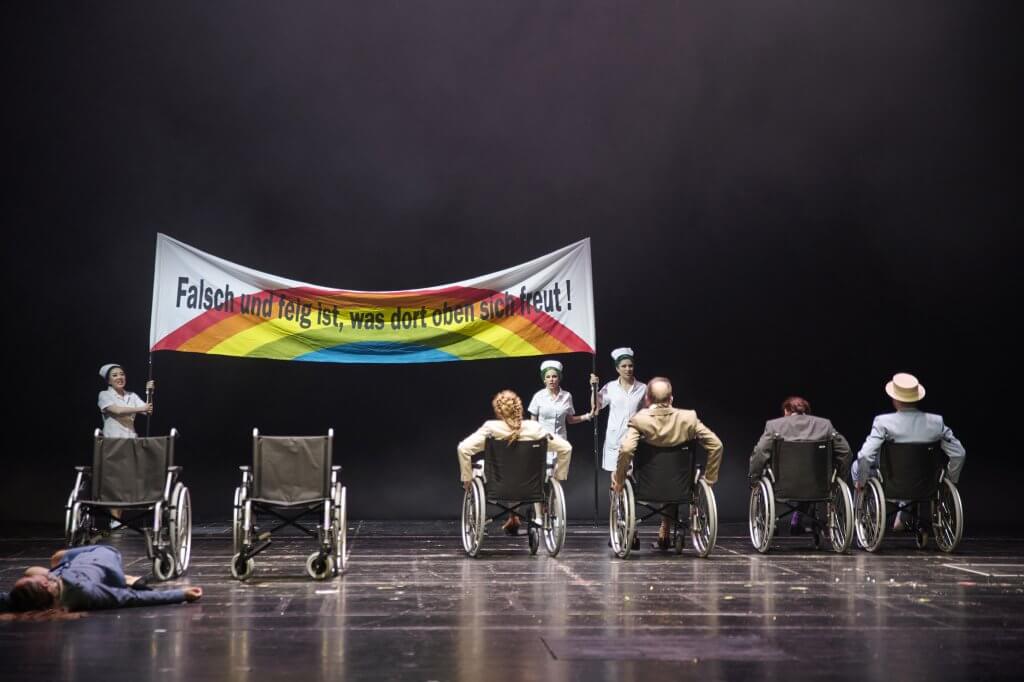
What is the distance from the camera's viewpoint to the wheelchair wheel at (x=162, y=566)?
493 centimetres

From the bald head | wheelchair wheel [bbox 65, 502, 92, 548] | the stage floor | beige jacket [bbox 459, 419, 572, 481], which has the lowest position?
the stage floor

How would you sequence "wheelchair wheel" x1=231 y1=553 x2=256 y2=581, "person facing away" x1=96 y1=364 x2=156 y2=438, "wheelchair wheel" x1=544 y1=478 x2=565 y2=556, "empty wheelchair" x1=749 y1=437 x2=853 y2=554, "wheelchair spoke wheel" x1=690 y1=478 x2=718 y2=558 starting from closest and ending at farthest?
1. "wheelchair wheel" x1=231 y1=553 x2=256 y2=581
2. "wheelchair spoke wheel" x1=690 y1=478 x2=718 y2=558
3. "wheelchair wheel" x1=544 y1=478 x2=565 y2=556
4. "empty wheelchair" x1=749 y1=437 x2=853 y2=554
5. "person facing away" x1=96 y1=364 x2=156 y2=438

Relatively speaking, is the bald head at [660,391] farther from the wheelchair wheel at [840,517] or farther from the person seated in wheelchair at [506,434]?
the wheelchair wheel at [840,517]

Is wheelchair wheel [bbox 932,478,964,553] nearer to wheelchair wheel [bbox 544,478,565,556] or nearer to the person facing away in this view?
wheelchair wheel [bbox 544,478,565,556]

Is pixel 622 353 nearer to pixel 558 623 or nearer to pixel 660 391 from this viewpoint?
pixel 660 391

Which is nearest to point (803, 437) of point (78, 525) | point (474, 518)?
point (474, 518)

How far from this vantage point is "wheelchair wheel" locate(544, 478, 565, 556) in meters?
5.83

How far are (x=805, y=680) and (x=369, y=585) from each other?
2351mm

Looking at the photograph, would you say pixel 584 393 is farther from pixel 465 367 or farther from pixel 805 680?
pixel 805 680

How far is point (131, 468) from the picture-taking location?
538cm

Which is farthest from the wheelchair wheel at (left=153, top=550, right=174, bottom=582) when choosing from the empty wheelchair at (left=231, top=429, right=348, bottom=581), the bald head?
the bald head

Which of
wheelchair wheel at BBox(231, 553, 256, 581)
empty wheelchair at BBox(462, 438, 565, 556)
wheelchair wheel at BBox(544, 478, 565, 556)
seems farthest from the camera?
empty wheelchair at BBox(462, 438, 565, 556)

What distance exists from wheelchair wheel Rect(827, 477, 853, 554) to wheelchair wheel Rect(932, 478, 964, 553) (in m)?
0.51

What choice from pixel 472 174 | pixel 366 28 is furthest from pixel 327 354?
pixel 366 28
